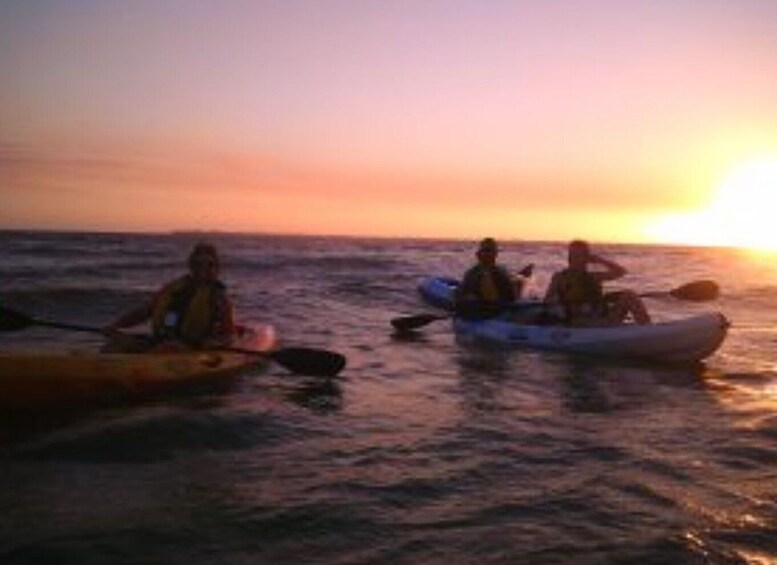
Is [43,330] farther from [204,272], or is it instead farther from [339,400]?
[339,400]

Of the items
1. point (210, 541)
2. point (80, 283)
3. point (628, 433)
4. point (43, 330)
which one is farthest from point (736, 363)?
point (80, 283)

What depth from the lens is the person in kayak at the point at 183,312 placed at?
873 centimetres

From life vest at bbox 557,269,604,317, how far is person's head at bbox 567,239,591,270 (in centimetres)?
11

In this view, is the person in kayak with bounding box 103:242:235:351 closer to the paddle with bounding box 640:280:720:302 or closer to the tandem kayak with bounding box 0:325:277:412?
the tandem kayak with bounding box 0:325:277:412

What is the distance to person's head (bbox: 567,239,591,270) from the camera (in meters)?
11.5

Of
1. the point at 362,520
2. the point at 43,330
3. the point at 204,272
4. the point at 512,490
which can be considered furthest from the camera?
the point at 43,330

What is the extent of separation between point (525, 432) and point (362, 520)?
2.65 m

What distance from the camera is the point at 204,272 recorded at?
8898mm

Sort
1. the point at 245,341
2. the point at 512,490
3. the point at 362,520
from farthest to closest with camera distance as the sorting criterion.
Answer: the point at 245,341 < the point at 512,490 < the point at 362,520

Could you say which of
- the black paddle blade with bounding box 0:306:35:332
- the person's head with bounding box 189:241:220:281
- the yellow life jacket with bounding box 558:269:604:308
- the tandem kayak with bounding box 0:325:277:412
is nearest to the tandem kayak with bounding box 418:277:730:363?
the yellow life jacket with bounding box 558:269:604:308

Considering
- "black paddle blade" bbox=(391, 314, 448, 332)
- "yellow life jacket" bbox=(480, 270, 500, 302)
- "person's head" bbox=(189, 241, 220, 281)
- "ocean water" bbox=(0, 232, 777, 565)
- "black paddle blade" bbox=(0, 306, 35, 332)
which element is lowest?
"ocean water" bbox=(0, 232, 777, 565)

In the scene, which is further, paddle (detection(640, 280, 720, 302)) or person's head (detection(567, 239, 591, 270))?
paddle (detection(640, 280, 720, 302))

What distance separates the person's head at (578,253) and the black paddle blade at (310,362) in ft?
13.3

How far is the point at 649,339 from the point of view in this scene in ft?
36.1
